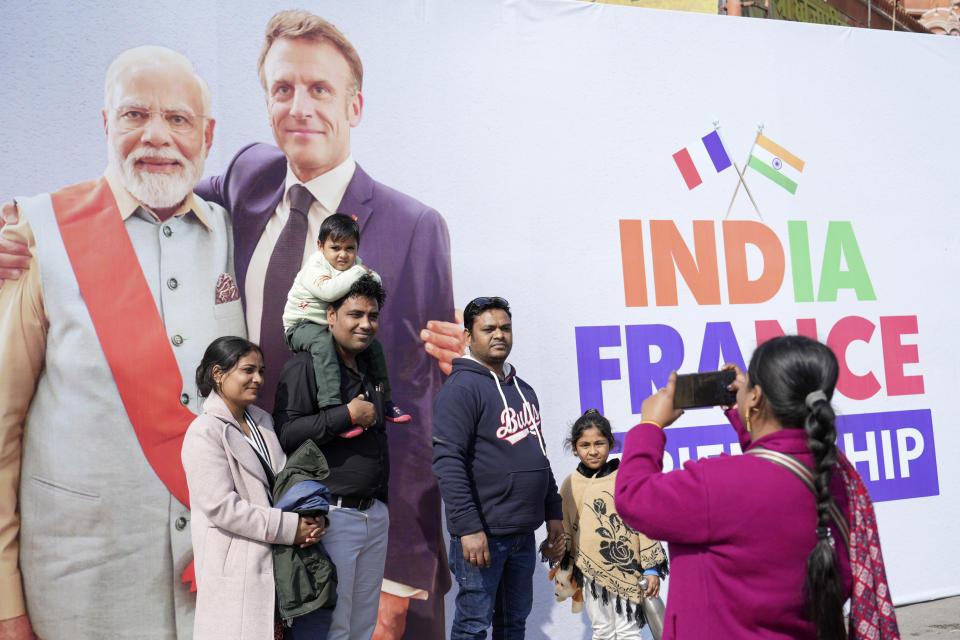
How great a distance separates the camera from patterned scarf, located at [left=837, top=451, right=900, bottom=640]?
1692 mm

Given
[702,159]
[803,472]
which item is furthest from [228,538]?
[702,159]

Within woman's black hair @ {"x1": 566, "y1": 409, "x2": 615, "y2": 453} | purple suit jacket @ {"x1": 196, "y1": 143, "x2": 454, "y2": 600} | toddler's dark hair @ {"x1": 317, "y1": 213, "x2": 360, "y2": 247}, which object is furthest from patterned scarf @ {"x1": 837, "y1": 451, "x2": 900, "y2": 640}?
purple suit jacket @ {"x1": 196, "y1": 143, "x2": 454, "y2": 600}

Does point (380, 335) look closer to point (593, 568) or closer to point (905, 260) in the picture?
point (593, 568)

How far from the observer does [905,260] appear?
16.4 ft

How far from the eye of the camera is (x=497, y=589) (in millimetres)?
3346

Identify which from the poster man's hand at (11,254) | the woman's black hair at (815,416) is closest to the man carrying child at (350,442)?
the poster man's hand at (11,254)

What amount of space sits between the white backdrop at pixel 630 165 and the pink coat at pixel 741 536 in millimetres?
2460

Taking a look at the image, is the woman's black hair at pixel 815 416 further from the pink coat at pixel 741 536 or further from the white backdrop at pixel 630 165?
the white backdrop at pixel 630 165

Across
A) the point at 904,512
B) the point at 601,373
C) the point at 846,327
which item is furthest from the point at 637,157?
the point at 904,512

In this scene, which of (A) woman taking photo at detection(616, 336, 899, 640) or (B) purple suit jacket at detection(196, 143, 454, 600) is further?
(B) purple suit jacket at detection(196, 143, 454, 600)

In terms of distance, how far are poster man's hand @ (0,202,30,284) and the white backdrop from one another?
0.39 feet

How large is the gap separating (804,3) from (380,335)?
652 cm

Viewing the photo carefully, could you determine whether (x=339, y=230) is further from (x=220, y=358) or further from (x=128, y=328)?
(x=128, y=328)

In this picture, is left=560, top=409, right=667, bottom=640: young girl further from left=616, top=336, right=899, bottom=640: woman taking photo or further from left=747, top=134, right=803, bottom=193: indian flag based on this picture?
left=747, top=134, right=803, bottom=193: indian flag
